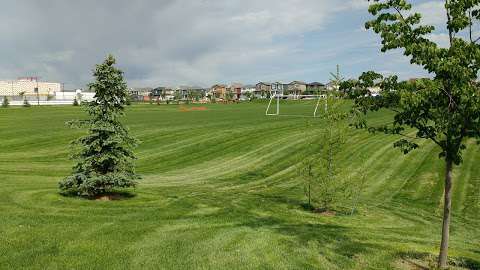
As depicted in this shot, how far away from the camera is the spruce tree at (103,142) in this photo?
53.8ft

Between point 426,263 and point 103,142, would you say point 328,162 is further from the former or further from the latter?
point 103,142

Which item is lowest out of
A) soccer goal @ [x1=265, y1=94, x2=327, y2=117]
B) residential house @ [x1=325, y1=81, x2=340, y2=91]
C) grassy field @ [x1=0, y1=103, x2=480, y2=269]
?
grassy field @ [x1=0, y1=103, x2=480, y2=269]

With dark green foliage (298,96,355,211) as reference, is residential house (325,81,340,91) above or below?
above

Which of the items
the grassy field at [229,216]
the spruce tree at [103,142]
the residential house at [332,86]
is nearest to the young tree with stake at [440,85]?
the grassy field at [229,216]

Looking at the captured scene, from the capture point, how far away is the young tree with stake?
8.49 m

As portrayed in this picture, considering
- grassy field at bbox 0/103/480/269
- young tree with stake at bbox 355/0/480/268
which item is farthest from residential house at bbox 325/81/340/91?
young tree with stake at bbox 355/0/480/268

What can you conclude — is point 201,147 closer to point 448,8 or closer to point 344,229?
point 344,229

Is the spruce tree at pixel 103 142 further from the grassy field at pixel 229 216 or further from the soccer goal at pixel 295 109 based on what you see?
the soccer goal at pixel 295 109

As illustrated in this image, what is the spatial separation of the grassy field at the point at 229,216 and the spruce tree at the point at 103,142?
0.79 meters

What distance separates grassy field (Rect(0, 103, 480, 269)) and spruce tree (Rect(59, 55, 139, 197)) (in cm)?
79

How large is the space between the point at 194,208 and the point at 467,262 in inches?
356

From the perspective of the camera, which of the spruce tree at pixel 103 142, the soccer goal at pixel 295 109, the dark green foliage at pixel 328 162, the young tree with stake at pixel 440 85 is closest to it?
the young tree with stake at pixel 440 85

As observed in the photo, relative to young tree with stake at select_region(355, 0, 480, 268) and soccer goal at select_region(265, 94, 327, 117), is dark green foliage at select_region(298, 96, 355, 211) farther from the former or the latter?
young tree with stake at select_region(355, 0, 480, 268)

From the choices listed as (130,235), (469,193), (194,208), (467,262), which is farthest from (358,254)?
(469,193)
